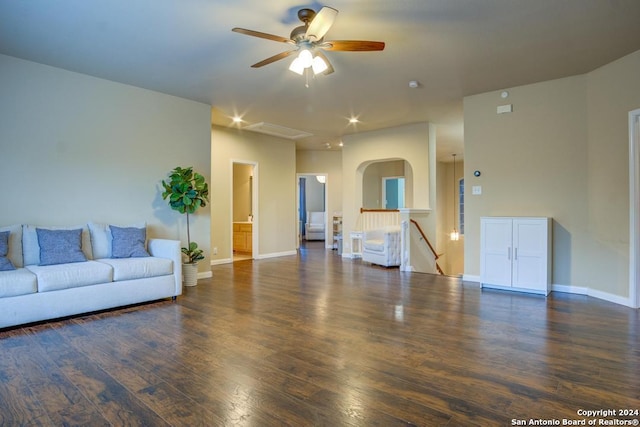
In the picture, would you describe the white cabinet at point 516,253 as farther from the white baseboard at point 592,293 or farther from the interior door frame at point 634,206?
the interior door frame at point 634,206

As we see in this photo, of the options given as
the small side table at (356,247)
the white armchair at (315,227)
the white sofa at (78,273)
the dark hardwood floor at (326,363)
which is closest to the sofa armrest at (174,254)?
the white sofa at (78,273)

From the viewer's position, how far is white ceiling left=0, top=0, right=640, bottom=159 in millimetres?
2980

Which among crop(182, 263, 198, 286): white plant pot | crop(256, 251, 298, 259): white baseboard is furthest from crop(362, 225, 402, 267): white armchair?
crop(182, 263, 198, 286): white plant pot

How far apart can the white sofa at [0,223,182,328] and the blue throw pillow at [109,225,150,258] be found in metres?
0.01

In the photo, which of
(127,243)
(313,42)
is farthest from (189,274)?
(313,42)

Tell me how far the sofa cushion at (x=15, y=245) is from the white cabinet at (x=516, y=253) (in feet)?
18.3

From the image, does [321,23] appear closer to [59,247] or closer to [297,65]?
[297,65]

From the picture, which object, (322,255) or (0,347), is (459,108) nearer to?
(322,255)

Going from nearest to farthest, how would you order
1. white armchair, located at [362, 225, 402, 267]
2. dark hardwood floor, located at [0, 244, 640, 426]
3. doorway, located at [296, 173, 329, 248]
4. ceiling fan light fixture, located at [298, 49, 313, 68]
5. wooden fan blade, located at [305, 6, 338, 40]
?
dark hardwood floor, located at [0, 244, 640, 426] < wooden fan blade, located at [305, 6, 338, 40] < ceiling fan light fixture, located at [298, 49, 313, 68] < white armchair, located at [362, 225, 402, 267] < doorway, located at [296, 173, 329, 248]

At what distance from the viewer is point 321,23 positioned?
2701 mm

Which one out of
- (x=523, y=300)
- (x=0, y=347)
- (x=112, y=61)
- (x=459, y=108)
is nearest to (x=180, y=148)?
(x=112, y=61)

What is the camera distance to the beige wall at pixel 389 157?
6.90 meters

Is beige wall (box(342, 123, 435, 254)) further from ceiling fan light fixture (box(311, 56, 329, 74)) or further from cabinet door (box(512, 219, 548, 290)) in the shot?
ceiling fan light fixture (box(311, 56, 329, 74))

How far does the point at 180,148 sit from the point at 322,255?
4.37 metres
